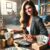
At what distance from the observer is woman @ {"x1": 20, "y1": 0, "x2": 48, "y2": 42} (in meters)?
1.62

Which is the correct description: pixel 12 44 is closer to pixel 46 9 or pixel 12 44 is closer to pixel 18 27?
pixel 18 27

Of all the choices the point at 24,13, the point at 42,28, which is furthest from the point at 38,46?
the point at 24,13

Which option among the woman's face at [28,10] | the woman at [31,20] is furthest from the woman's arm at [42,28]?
the woman's face at [28,10]

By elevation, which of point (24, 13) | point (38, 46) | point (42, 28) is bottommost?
point (38, 46)

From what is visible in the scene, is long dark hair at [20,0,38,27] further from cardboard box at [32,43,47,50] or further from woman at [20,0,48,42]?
cardboard box at [32,43,47,50]

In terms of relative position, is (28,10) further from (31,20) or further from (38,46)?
(38,46)

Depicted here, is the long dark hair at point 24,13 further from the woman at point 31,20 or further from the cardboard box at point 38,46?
the cardboard box at point 38,46

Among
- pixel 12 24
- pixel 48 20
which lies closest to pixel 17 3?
pixel 12 24

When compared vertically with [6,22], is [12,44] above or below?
below

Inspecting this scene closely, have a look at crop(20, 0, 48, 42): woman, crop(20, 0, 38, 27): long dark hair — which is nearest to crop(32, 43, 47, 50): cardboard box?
crop(20, 0, 48, 42): woman

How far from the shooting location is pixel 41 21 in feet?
5.31

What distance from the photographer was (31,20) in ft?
5.39

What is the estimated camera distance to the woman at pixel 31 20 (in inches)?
63.7

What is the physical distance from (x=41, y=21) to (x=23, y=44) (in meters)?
0.29
